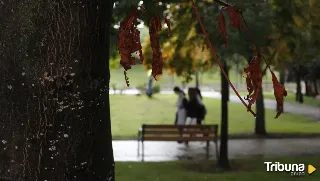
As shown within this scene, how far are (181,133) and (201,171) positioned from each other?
7.65ft

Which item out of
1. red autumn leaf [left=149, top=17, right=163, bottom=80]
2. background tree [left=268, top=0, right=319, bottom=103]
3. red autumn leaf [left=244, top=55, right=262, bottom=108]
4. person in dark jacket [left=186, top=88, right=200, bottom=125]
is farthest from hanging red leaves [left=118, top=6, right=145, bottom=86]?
person in dark jacket [left=186, top=88, right=200, bottom=125]

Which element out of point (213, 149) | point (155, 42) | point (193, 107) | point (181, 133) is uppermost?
point (155, 42)

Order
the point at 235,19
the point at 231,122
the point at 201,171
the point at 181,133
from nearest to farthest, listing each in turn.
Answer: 1. the point at 235,19
2. the point at 201,171
3. the point at 181,133
4. the point at 231,122

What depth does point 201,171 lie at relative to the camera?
10094 millimetres

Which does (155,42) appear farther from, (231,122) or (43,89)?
(231,122)

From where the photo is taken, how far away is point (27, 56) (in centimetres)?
231

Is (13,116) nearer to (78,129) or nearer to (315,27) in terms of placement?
(78,129)

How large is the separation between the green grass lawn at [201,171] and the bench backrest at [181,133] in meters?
1.03

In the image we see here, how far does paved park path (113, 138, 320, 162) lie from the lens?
41.6 ft

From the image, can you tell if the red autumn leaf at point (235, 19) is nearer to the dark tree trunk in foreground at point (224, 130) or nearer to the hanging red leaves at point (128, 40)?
the hanging red leaves at point (128, 40)

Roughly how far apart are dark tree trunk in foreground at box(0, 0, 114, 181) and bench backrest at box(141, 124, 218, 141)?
9.81 meters

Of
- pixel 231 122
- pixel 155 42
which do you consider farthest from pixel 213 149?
pixel 155 42

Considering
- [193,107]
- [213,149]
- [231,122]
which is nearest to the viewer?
[213,149]

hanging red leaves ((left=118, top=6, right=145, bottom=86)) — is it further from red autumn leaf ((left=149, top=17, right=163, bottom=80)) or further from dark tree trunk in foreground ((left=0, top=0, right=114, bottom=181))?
dark tree trunk in foreground ((left=0, top=0, right=114, bottom=181))
